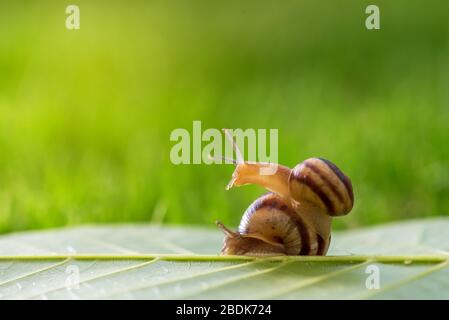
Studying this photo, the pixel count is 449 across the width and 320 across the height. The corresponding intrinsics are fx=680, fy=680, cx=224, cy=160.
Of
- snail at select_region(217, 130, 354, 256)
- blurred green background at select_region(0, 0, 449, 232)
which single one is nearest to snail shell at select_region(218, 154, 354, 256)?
snail at select_region(217, 130, 354, 256)

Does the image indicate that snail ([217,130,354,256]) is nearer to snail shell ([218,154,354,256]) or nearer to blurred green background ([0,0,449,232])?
snail shell ([218,154,354,256])

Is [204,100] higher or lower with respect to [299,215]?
higher

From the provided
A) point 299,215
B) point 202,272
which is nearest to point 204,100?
point 299,215

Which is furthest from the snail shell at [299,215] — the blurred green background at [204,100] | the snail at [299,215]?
the blurred green background at [204,100]

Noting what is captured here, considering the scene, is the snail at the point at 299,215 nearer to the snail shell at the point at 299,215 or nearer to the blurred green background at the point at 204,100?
the snail shell at the point at 299,215

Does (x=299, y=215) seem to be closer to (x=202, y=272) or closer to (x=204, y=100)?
(x=202, y=272)
